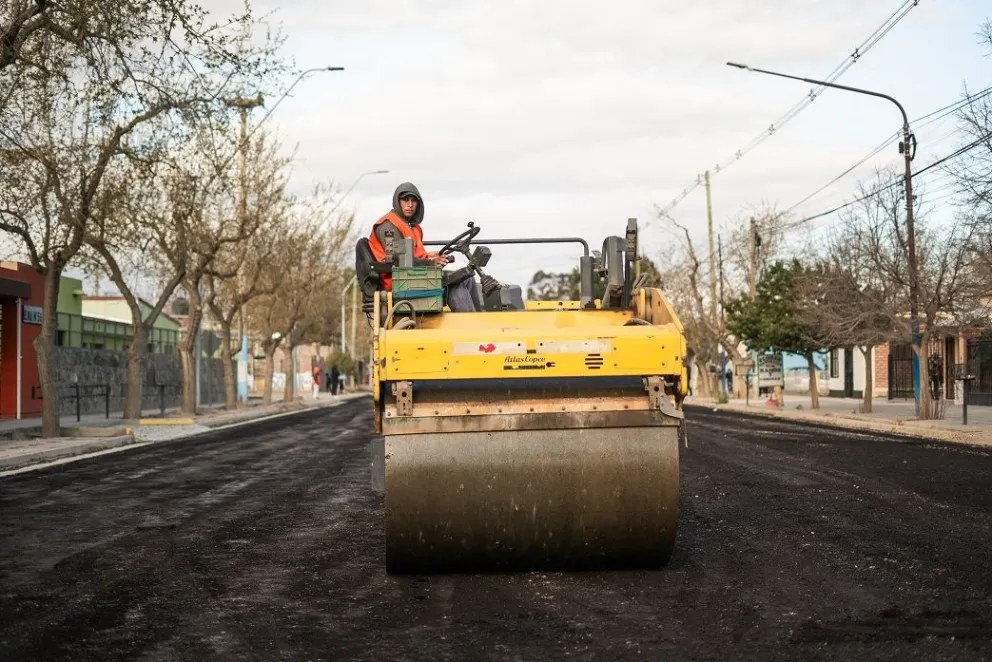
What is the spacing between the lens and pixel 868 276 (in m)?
33.8

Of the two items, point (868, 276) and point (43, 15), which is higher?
point (43, 15)

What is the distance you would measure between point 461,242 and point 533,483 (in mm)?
2688

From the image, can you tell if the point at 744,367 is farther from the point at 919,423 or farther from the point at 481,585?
the point at 481,585

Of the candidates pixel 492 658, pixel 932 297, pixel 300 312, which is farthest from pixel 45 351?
pixel 300 312

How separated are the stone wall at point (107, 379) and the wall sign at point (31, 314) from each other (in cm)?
107

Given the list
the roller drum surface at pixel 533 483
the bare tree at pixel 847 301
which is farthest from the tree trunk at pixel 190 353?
the roller drum surface at pixel 533 483

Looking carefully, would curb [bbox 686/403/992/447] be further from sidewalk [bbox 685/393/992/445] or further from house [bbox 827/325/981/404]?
house [bbox 827/325/981/404]

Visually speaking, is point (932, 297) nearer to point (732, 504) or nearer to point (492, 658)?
point (732, 504)

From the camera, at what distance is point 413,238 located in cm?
896

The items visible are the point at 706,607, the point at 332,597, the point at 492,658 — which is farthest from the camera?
the point at 332,597

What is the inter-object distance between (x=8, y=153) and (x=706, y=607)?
22.5 meters

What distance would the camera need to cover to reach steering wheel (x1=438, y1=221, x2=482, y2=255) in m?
9.33

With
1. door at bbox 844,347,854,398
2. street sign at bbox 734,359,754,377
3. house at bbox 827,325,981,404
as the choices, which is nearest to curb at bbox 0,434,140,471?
house at bbox 827,325,981,404

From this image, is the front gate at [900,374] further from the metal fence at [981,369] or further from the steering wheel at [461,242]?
the steering wheel at [461,242]
